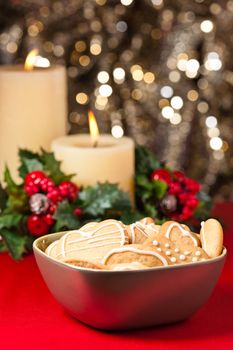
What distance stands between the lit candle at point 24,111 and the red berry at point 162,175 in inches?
6.8

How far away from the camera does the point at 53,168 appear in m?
1.09

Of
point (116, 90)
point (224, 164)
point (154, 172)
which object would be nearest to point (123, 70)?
point (116, 90)

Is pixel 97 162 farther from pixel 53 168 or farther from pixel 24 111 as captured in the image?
pixel 24 111

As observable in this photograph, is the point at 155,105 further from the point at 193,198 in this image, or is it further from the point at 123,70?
the point at 193,198

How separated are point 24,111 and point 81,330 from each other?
1.60 feet

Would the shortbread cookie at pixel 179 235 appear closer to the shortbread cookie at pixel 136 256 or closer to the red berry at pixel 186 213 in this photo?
the shortbread cookie at pixel 136 256

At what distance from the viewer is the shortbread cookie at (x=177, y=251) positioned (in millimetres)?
774

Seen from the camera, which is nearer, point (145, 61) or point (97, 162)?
point (97, 162)

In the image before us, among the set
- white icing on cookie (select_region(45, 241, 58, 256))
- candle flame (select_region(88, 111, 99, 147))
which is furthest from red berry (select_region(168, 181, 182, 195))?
white icing on cookie (select_region(45, 241, 58, 256))

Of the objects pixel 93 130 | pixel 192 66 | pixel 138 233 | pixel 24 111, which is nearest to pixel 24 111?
pixel 24 111

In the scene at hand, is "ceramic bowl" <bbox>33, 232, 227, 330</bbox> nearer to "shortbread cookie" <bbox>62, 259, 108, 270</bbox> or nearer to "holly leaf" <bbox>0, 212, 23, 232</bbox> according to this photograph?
"shortbread cookie" <bbox>62, 259, 108, 270</bbox>

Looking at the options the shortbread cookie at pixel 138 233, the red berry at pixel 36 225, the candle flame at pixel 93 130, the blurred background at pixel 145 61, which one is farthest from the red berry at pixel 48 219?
the blurred background at pixel 145 61

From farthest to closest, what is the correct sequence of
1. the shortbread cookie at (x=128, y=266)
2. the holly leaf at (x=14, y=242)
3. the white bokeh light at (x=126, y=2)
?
the white bokeh light at (x=126, y=2) → the holly leaf at (x=14, y=242) → the shortbread cookie at (x=128, y=266)

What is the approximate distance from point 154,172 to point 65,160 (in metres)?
0.12
